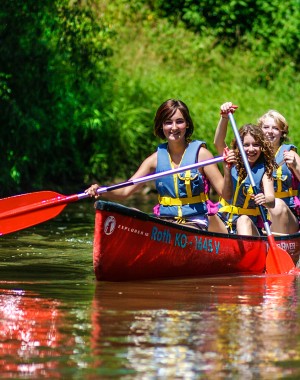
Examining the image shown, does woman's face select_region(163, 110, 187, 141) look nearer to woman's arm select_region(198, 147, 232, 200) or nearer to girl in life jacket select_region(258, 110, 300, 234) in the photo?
woman's arm select_region(198, 147, 232, 200)

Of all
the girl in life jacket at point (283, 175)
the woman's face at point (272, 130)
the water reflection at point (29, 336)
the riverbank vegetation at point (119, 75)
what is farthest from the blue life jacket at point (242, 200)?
the riverbank vegetation at point (119, 75)

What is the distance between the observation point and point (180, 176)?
28.3ft

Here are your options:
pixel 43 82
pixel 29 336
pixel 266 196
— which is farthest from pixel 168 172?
pixel 43 82

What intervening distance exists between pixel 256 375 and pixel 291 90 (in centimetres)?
1518

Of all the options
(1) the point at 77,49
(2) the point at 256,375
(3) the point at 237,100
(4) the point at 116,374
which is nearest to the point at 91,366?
(4) the point at 116,374

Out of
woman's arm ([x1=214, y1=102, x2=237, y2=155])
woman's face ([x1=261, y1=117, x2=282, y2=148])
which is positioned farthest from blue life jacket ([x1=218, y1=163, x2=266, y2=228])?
woman's face ([x1=261, y1=117, x2=282, y2=148])

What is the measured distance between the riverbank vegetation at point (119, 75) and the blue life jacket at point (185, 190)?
4.91m

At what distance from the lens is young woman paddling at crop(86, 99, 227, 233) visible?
28.0 ft

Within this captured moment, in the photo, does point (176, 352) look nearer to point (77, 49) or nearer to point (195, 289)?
point (195, 289)

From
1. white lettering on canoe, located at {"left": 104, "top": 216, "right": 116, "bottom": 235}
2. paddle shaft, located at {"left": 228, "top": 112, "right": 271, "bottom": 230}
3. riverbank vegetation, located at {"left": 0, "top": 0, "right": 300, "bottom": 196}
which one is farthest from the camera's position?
riverbank vegetation, located at {"left": 0, "top": 0, "right": 300, "bottom": 196}

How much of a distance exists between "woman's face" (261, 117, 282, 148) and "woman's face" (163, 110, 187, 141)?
1.41 metres

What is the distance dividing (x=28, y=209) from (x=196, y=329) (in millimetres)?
3049

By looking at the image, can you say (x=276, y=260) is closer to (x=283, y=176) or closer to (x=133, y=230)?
(x=283, y=176)

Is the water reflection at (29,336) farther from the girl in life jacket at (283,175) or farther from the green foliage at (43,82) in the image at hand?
the green foliage at (43,82)
